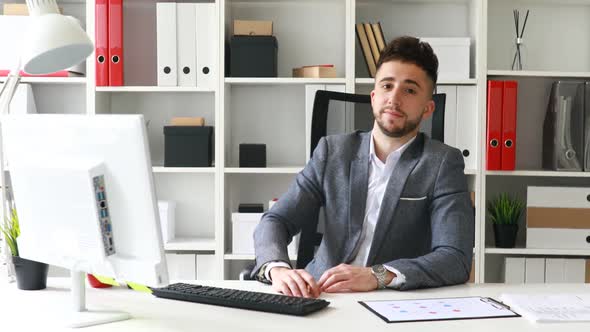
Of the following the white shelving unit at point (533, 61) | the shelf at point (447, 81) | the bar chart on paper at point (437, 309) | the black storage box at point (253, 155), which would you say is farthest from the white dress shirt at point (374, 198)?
the white shelving unit at point (533, 61)

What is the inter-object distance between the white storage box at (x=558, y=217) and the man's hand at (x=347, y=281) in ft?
5.93

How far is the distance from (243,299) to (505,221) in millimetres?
2104

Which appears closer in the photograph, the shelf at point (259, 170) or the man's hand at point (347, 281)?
the man's hand at point (347, 281)

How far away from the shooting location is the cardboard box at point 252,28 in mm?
3295

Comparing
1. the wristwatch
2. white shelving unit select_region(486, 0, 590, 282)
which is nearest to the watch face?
the wristwatch

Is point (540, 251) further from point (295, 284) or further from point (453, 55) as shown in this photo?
point (295, 284)

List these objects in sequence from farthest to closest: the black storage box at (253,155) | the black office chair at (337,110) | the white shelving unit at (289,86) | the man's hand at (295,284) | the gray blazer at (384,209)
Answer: the white shelving unit at (289,86) → the black storage box at (253,155) → the black office chair at (337,110) → the gray blazer at (384,209) → the man's hand at (295,284)

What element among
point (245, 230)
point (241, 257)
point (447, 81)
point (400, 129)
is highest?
point (447, 81)

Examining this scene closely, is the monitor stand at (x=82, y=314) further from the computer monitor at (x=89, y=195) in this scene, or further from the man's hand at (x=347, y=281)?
the man's hand at (x=347, y=281)

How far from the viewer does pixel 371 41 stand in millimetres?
3270

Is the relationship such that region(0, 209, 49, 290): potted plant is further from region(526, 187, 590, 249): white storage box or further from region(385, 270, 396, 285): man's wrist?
region(526, 187, 590, 249): white storage box

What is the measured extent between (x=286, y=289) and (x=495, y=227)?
196 cm

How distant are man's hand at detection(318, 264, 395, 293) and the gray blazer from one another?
207 millimetres

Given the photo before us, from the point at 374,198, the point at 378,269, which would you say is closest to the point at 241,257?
the point at 374,198
